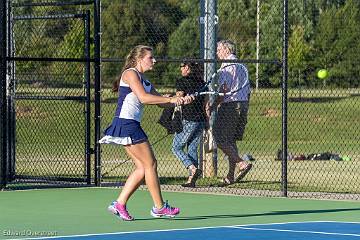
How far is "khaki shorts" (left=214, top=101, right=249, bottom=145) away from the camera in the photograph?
1792cm

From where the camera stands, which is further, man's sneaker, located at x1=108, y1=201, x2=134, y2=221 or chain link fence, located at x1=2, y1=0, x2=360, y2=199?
chain link fence, located at x1=2, y1=0, x2=360, y2=199

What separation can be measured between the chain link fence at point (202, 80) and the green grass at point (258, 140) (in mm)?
42

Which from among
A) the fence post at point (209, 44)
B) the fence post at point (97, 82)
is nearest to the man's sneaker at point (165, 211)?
the fence post at point (97, 82)

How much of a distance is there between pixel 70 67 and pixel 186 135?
683 inches

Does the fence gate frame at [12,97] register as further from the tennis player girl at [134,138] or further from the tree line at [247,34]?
the tree line at [247,34]

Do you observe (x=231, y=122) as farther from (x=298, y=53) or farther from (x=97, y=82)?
(x=298, y=53)

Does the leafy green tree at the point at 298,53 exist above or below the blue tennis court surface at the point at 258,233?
above

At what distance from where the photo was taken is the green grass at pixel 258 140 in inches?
788

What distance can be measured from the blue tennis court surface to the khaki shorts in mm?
4530

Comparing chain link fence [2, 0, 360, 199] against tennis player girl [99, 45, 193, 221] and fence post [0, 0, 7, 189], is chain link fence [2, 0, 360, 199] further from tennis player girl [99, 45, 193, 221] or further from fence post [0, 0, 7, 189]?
tennis player girl [99, 45, 193, 221]

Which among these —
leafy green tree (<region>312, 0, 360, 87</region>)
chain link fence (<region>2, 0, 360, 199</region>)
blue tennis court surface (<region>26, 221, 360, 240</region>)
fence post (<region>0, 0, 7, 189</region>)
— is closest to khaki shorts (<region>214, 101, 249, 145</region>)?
chain link fence (<region>2, 0, 360, 199</region>)

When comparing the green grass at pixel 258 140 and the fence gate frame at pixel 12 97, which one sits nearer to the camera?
the fence gate frame at pixel 12 97

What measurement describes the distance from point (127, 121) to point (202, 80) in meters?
4.38

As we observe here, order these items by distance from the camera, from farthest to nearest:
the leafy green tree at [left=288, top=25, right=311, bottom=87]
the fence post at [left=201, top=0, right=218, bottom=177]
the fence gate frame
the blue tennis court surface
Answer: the leafy green tree at [left=288, top=25, right=311, bottom=87]
the fence post at [left=201, top=0, right=218, bottom=177]
the fence gate frame
the blue tennis court surface
